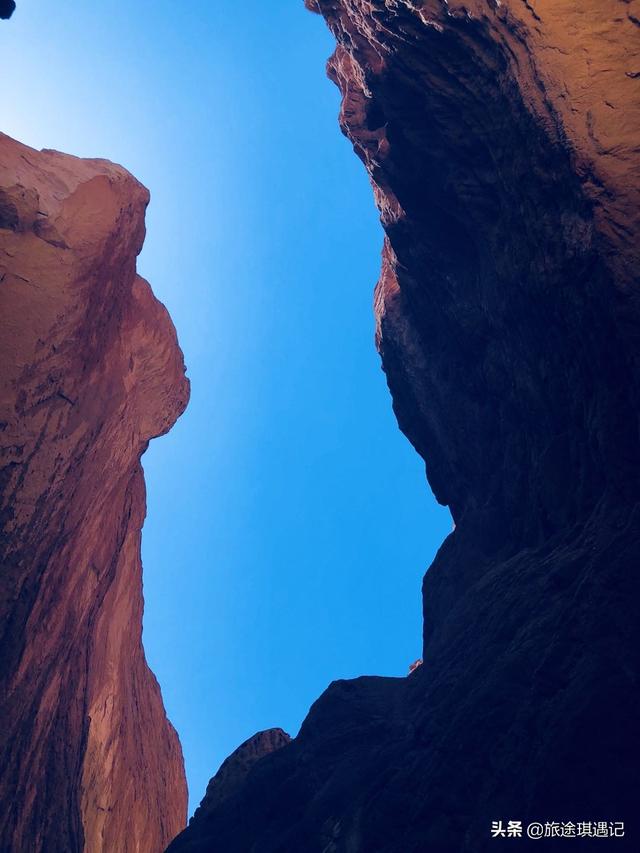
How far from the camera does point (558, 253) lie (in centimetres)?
1323

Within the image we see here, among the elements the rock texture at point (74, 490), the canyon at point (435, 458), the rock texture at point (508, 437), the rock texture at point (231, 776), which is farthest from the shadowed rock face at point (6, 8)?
the rock texture at point (231, 776)

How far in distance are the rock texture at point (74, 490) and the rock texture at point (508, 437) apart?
4697 mm

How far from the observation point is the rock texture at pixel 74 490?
14805 mm

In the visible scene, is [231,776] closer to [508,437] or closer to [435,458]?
[435,458]

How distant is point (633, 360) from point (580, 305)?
2.19 m

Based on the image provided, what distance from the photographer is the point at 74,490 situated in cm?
1736

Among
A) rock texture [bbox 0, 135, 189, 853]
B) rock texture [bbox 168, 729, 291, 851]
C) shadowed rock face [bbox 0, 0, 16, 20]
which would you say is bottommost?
rock texture [bbox 168, 729, 291, 851]

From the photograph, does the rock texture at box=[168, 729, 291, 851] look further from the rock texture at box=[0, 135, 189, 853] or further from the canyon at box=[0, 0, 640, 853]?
the rock texture at box=[0, 135, 189, 853]

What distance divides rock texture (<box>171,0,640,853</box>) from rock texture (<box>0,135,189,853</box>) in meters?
4.70

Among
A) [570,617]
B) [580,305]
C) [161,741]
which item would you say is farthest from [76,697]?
[580,305]

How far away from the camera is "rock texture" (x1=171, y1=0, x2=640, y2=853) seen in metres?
10.6

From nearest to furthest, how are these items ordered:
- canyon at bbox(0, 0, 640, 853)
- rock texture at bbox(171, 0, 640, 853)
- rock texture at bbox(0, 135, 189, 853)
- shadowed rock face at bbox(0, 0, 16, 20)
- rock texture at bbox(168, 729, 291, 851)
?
rock texture at bbox(171, 0, 640, 853), canyon at bbox(0, 0, 640, 853), rock texture at bbox(0, 135, 189, 853), rock texture at bbox(168, 729, 291, 851), shadowed rock face at bbox(0, 0, 16, 20)

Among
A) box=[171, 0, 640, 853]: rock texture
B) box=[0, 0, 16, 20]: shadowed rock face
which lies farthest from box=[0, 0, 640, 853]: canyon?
box=[0, 0, 16, 20]: shadowed rock face

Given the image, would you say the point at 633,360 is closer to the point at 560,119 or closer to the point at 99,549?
the point at 560,119
